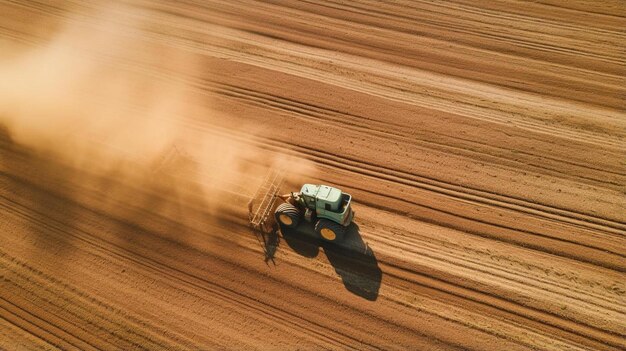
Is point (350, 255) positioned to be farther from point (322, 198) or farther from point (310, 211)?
point (322, 198)

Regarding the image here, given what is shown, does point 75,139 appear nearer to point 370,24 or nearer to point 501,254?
point 370,24

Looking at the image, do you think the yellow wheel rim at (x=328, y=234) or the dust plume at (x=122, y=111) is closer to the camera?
the yellow wheel rim at (x=328, y=234)

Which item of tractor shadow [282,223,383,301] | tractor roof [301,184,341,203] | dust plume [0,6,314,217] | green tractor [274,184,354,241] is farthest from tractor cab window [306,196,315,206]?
dust plume [0,6,314,217]

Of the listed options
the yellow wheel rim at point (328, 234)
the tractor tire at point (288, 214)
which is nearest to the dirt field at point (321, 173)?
the yellow wheel rim at point (328, 234)

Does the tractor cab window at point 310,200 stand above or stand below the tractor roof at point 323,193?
below

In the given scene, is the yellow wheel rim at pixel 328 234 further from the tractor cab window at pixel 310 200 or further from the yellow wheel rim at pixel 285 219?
the yellow wheel rim at pixel 285 219

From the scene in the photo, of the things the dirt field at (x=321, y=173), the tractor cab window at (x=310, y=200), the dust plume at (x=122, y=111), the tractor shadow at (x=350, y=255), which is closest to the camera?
the dirt field at (x=321, y=173)

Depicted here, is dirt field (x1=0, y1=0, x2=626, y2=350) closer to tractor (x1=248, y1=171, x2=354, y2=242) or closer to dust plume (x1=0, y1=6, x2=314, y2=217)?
dust plume (x1=0, y1=6, x2=314, y2=217)

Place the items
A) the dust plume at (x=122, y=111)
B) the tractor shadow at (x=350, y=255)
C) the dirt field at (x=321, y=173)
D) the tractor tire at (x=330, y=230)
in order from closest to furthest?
the dirt field at (x=321, y=173)
the tractor shadow at (x=350, y=255)
the tractor tire at (x=330, y=230)
the dust plume at (x=122, y=111)

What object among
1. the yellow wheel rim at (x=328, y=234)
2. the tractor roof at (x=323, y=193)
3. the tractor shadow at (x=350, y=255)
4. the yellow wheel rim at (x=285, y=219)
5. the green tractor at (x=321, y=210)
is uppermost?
the tractor roof at (x=323, y=193)
